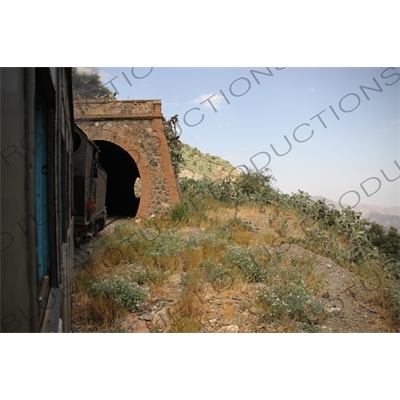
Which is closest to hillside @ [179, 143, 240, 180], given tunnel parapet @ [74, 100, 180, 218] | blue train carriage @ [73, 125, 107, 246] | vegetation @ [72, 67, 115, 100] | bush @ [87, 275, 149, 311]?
tunnel parapet @ [74, 100, 180, 218]

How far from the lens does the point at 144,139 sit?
989cm

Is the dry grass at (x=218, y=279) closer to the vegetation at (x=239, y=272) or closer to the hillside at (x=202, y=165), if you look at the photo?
the vegetation at (x=239, y=272)

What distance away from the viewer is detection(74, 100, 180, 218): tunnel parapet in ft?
31.5

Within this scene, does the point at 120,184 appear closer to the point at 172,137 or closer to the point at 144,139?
the point at 172,137

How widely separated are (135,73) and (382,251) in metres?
5.48

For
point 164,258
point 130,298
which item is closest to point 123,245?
point 164,258

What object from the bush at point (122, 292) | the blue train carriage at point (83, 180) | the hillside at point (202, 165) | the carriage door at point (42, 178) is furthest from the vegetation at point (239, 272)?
the hillside at point (202, 165)

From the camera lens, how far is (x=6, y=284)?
1.73 m

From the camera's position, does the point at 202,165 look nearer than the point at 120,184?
No

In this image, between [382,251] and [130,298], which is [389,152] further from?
[130,298]

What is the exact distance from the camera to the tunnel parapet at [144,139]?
9.59m

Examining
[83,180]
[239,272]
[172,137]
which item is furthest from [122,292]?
[172,137]

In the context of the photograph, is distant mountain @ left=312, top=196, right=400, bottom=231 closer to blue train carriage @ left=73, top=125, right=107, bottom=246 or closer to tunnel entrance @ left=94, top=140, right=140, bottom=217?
blue train carriage @ left=73, top=125, right=107, bottom=246

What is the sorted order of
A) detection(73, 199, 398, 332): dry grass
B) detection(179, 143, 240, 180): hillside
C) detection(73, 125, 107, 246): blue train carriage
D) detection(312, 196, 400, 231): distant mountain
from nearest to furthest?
1. detection(73, 199, 398, 332): dry grass
2. detection(312, 196, 400, 231): distant mountain
3. detection(73, 125, 107, 246): blue train carriage
4. detection(179, 143, 240, 180): hillside
